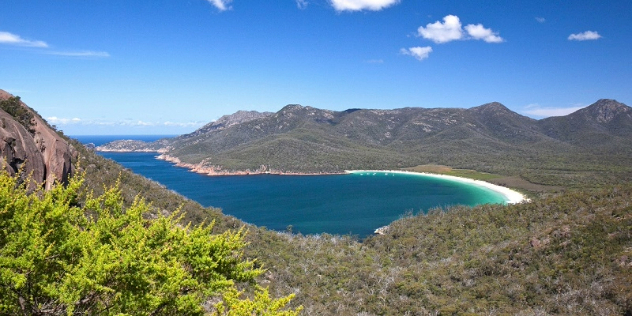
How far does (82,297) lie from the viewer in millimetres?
10625

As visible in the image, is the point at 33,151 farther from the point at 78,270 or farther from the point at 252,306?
the point at 252,306

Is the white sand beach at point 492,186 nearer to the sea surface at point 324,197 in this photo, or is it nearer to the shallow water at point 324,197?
the sea surface at point 324,197

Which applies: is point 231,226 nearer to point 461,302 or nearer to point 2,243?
point 461,302

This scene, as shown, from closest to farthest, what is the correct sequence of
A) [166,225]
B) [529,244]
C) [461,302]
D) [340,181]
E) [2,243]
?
[2,243]
[166,225]
[461,302]
[529,244]
[340,181]

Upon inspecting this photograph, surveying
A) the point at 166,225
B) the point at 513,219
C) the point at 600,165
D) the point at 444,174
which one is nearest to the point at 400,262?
the point at 513,219

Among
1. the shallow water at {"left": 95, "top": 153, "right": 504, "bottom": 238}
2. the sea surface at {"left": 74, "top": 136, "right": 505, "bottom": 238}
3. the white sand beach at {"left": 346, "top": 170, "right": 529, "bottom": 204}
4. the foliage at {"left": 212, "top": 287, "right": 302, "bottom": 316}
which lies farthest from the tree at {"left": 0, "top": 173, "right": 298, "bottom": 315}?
the white sand beach at {"left": 346, "top": 170, "right": 529, "bottom": 204}

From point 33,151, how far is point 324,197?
94.7 m

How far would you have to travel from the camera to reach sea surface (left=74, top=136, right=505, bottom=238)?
8569 cm

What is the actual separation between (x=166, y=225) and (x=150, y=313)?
11.5ft

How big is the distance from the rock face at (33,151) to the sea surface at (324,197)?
172ft

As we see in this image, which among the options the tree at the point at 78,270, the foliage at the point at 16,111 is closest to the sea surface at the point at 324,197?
the foliage at the point at 16,111

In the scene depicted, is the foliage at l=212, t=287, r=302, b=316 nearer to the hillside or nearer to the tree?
the tree

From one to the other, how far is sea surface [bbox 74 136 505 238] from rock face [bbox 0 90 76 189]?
5255cm

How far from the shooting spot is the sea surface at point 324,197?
85.7 meters
